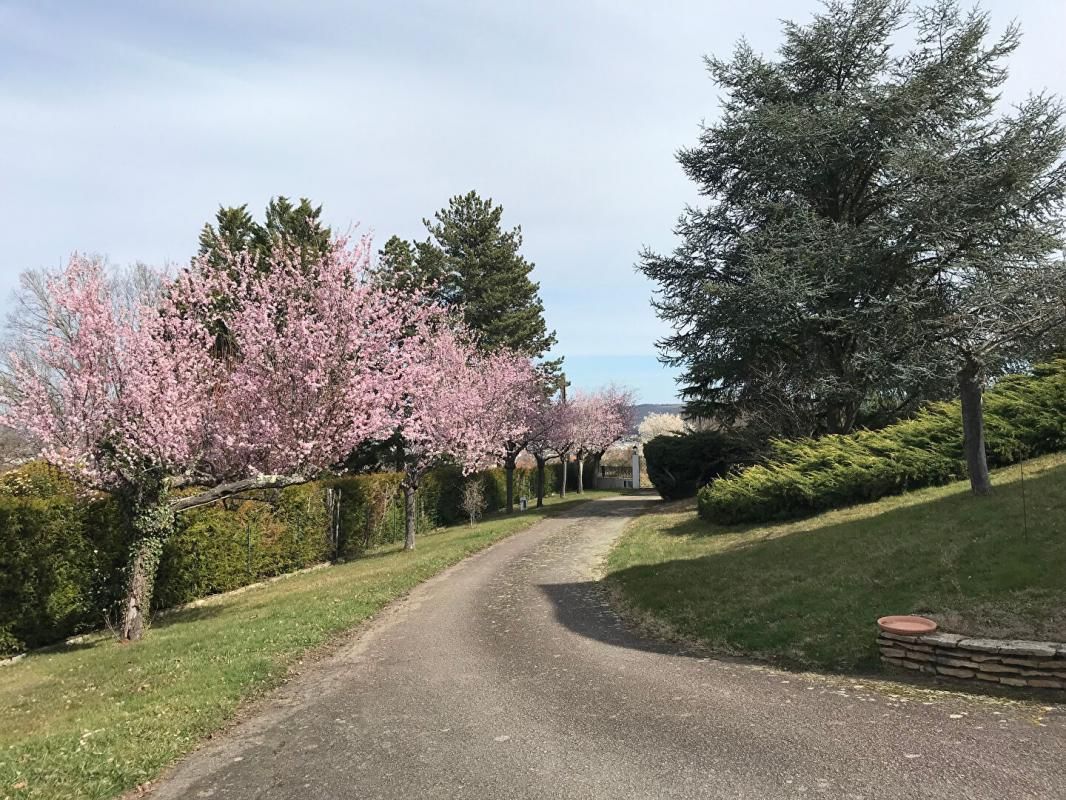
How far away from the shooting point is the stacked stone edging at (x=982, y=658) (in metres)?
5.31

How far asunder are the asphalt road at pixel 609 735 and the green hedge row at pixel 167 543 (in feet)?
22.1

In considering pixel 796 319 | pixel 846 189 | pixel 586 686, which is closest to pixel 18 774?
pixel 586 686

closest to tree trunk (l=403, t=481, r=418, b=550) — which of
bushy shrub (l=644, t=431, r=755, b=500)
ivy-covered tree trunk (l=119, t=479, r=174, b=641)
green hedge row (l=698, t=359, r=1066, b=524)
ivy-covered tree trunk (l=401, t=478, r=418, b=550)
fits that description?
ivy-covered tree trunk (l=401, t=478, r=418, b=550)

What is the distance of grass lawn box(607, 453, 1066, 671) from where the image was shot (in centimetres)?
669

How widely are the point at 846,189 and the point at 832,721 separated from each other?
1988 centimetres

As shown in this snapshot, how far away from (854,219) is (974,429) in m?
12.2

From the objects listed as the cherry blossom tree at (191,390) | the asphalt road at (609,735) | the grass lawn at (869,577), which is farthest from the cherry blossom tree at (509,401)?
the asphalt road at (609,735)

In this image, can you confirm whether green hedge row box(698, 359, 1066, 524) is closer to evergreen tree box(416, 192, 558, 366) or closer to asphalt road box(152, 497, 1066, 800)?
asphalt road box(152, 497, 1066, 800)

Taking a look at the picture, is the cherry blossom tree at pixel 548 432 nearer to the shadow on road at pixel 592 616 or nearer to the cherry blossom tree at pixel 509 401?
the cherry blossom tree at pixel 509 401

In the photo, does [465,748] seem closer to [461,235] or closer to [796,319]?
[796,319]

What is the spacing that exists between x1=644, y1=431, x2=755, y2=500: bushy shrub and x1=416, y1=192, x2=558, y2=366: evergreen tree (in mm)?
13079

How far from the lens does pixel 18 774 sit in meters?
4.98

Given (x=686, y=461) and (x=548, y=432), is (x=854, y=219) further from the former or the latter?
(x=548, y=432)

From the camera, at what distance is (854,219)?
20.8 metres
